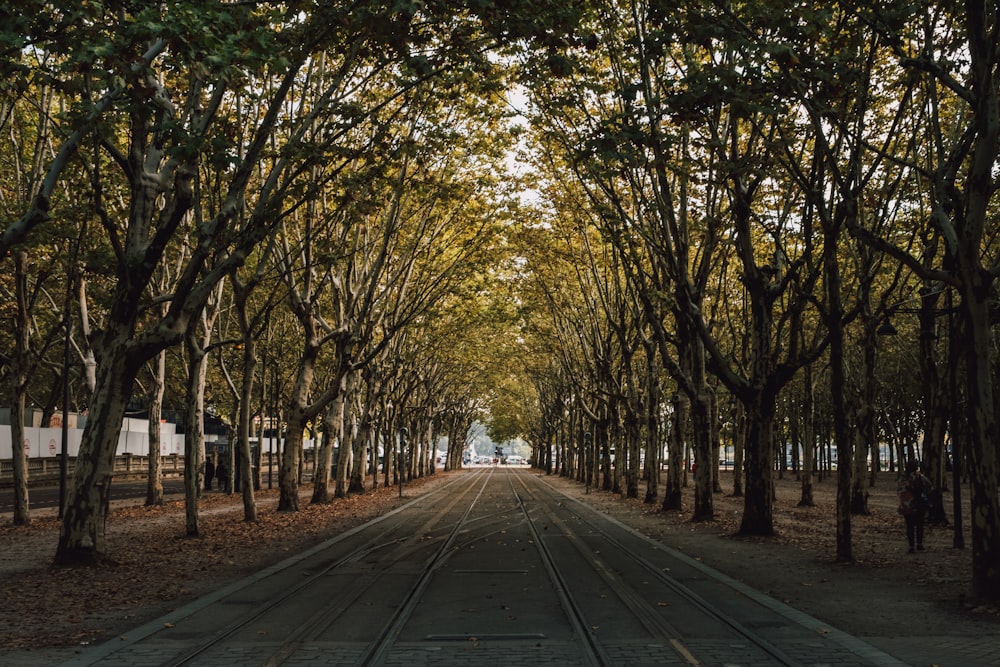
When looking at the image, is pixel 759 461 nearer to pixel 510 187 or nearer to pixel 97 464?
pixel 97 464

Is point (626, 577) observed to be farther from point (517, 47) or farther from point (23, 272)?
point (23, 272)

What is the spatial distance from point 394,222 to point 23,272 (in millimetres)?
8779

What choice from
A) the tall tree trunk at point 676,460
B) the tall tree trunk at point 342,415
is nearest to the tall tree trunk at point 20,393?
the tall tree trunk at point 342,415

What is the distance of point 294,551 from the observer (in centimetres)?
1608

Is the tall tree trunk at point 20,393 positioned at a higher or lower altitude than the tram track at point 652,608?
higher

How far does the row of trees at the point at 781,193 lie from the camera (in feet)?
34.0

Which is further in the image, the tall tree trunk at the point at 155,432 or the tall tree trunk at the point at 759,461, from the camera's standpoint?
the tall tree trunk at the point at 155,432

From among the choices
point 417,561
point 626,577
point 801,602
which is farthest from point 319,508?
point 801,602

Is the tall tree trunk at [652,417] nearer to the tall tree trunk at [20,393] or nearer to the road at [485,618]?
the road at [485,618]

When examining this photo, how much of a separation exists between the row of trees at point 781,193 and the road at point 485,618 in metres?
3.04

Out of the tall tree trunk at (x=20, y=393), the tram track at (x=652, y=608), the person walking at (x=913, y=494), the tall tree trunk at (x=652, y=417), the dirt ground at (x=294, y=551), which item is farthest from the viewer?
the tall tree trunk at (x=652, y=417)

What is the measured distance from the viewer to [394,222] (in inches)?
957

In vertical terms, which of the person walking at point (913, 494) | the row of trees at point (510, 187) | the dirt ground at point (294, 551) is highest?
the row of trees at point (510, 187)

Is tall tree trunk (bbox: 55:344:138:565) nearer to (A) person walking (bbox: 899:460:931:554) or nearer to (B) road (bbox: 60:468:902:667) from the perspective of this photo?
(B) road (bbox: 60:468:902:667)
